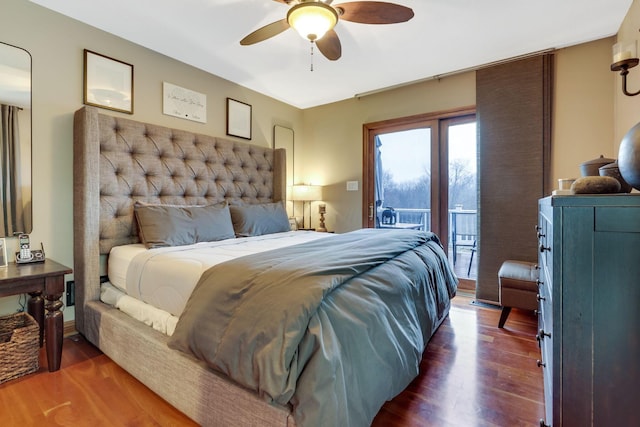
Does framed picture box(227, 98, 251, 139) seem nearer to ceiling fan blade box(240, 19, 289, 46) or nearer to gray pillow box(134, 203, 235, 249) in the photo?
gray pillow box(134, 203, 235, 249)

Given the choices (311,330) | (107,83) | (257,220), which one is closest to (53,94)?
(107,83)

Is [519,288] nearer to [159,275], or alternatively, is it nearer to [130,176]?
[159,275]

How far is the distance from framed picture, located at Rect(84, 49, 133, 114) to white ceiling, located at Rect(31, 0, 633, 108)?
0.31ft

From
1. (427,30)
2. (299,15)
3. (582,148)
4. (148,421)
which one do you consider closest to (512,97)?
(582,148)

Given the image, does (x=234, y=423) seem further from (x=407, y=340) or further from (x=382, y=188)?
(x=382, y=188)

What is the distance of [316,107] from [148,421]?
3.70 m

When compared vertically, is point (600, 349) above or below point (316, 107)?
below

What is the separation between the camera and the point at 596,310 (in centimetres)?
81

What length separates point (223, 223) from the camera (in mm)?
2410

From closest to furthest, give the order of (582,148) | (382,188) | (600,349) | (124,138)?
(600,349) < (124,138) < (582,148) < (382,188)

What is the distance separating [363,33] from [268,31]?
82 centimetres

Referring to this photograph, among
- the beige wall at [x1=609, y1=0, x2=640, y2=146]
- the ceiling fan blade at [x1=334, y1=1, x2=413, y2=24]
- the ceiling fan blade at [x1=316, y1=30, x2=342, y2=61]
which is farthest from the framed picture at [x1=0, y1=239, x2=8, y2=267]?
the beige wall at [x1=609, y1=0, x2=640, y2=146]

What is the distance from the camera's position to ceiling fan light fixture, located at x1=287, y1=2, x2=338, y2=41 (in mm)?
1523

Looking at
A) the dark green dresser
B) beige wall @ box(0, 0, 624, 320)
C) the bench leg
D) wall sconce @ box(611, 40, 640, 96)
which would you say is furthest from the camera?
the bench leg
